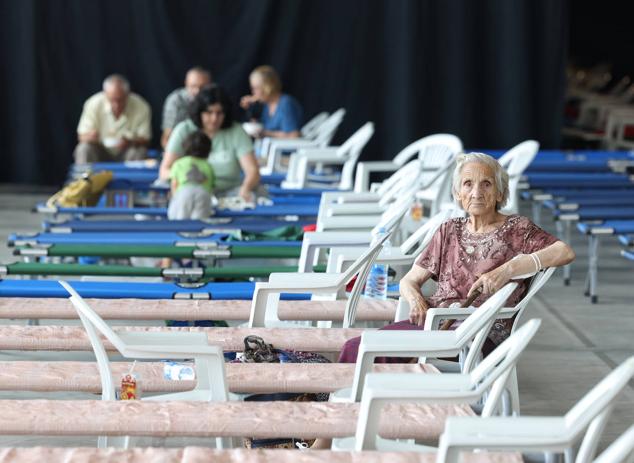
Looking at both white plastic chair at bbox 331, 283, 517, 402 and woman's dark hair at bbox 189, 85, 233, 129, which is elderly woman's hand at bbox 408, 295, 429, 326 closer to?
white plastic chair at bbox 331, 283, 517, 402

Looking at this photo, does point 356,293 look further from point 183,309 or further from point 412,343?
point 412,343

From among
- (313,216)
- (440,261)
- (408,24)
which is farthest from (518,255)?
(408,24)

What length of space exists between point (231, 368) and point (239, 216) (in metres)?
3.72

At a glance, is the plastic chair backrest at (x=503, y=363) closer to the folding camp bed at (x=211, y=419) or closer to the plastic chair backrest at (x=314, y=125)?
the folding camp bed at (x=211, y=419)

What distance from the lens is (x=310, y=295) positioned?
223 inches

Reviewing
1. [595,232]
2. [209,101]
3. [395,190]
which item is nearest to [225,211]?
[209,101]

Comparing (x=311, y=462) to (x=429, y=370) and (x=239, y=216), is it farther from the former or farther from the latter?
(x=239, y=216)

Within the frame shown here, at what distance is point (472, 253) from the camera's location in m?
4.79

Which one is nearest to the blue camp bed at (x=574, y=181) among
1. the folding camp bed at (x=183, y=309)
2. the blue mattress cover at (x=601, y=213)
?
the blue mattress cover at (x=601, y=213)

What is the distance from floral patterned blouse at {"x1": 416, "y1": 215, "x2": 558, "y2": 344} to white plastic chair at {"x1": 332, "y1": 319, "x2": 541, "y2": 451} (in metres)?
1.18

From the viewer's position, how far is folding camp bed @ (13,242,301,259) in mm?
6457

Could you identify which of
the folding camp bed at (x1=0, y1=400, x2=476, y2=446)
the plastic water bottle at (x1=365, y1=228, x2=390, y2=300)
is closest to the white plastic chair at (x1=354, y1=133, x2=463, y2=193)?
the plastic water bottle at (x1=365, y1=228, x2=390, y2=300)

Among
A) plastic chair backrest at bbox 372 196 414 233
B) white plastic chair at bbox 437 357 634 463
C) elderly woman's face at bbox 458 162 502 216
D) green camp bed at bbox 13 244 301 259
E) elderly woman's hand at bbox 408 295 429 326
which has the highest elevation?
elderly woman's face at bbox 458 162 502 216

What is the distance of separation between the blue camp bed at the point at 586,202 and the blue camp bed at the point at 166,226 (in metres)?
1.74
